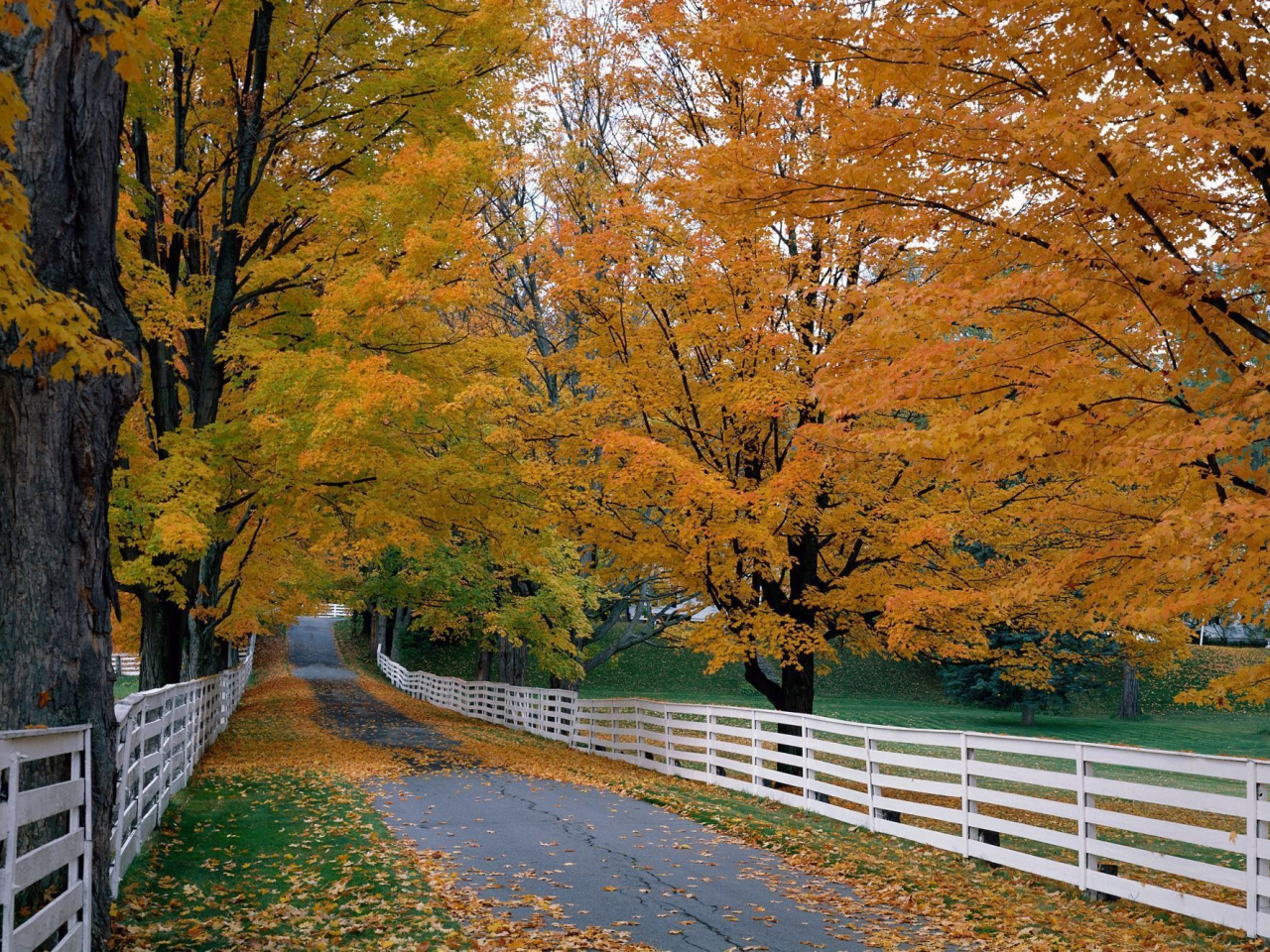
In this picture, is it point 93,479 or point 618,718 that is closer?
point 93,479

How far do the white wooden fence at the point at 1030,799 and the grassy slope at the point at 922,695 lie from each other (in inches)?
562

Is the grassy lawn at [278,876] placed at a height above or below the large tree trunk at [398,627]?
above

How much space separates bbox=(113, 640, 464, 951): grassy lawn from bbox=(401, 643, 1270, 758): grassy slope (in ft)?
79.6

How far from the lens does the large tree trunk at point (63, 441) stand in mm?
5230

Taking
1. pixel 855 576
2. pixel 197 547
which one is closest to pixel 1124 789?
pixel 855 576

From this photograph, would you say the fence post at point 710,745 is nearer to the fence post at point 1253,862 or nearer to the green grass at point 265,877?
the green grass at point 265,877

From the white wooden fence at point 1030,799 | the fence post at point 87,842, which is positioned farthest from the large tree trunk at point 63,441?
the white wooden fence at point 1030,799

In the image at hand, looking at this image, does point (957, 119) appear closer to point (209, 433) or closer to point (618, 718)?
point (209, 433)

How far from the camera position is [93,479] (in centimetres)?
566

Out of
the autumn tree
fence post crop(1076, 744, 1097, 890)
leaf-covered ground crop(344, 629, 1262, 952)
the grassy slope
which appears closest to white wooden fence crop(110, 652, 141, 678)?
the grassy slope

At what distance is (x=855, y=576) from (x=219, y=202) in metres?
11.2

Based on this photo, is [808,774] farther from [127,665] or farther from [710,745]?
[127,665]

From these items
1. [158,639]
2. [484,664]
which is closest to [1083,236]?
[158,639]

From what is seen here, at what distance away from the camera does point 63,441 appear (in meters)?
5.42
